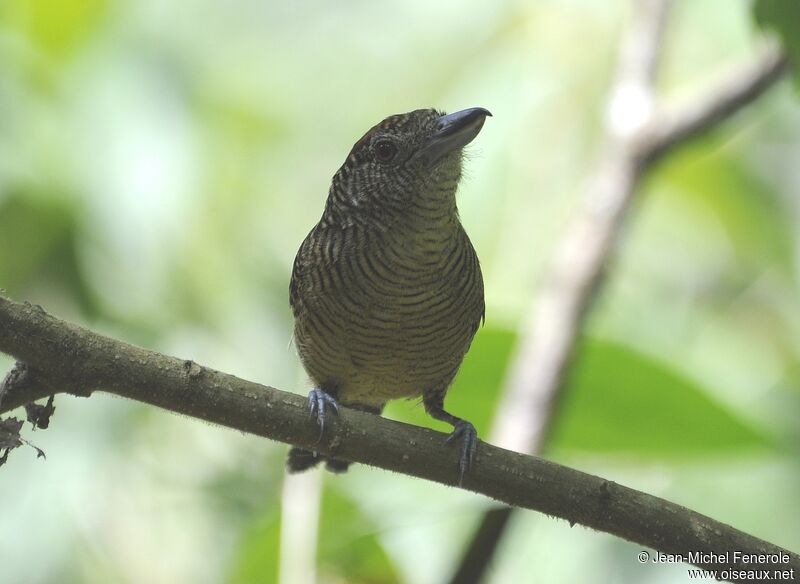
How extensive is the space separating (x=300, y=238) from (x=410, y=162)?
11.2 feet

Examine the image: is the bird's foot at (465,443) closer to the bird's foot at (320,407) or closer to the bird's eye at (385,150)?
A: the bird's foot at (320,407)

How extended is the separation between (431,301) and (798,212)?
447 cm

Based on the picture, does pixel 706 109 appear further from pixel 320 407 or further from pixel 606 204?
pixel 320 407

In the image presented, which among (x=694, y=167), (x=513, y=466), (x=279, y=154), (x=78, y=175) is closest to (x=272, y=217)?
(x=279, y=154)

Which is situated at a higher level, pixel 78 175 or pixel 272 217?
pixel 272 217

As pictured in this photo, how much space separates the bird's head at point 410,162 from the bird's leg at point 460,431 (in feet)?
2.83

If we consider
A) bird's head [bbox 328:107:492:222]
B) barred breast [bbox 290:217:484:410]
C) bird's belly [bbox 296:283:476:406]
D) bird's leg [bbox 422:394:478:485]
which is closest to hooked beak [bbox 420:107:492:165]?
bird's head [bbox 328:107:492:222]

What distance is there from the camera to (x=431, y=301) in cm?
387

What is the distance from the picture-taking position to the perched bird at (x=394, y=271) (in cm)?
385

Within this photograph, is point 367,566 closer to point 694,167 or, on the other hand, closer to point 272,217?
point 272,217

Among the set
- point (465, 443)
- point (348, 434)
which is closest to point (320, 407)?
point (348, 434)

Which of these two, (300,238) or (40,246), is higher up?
(300,238)

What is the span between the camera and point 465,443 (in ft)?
10.7

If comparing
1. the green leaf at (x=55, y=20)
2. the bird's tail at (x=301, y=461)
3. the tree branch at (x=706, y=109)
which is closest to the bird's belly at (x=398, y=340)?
the bird's tail at (x=301, y=461)
